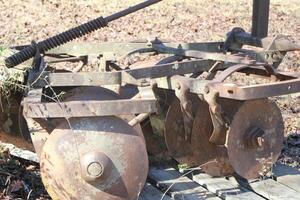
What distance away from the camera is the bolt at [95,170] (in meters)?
3.46

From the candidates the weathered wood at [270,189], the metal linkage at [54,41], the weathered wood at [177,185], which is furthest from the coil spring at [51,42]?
the weathered wood at [270,189]

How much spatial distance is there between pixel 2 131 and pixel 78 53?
80 centimetres

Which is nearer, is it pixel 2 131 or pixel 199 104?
pixel 199 104

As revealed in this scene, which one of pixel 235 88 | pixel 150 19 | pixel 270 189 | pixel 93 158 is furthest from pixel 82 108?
pixel 150 19

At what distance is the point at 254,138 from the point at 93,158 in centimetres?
114

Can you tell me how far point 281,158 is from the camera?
16.1 ft

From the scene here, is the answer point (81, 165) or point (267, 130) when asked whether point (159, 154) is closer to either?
point (267, 130)

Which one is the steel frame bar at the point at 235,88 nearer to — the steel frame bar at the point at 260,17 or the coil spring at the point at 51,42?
the coil spring at the point at 51,42

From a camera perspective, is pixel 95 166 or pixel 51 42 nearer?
pixel 95 166

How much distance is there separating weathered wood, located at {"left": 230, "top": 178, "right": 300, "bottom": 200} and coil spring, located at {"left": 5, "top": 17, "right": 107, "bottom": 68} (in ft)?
4.58

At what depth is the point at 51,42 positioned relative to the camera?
429cm

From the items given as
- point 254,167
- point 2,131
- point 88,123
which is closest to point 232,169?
point 254,167

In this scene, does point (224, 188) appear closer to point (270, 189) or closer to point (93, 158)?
point (270, 189)

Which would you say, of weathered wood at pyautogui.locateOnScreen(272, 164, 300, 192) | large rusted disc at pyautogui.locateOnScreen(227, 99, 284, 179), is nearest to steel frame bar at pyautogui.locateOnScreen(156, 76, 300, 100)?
large rusted disc at pyautogui.locateOnScreen(227, 99, 284, 179)
